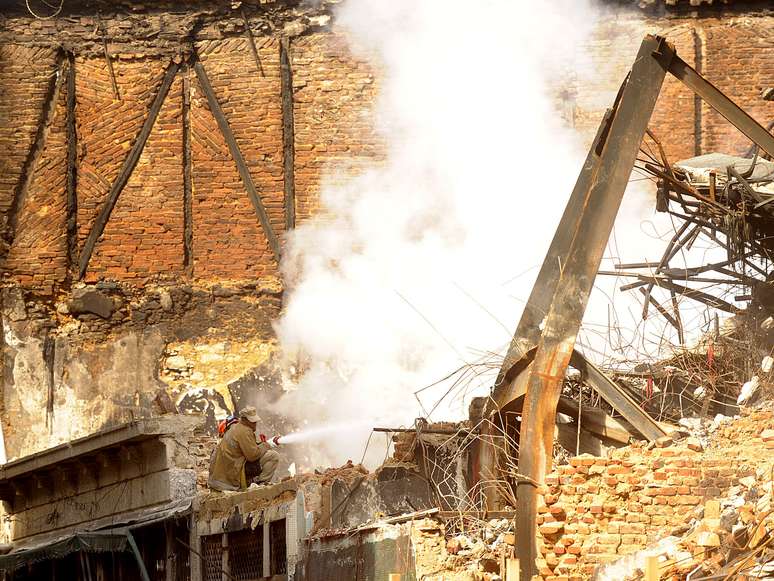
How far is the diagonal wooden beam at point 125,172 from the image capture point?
2325 centimetres

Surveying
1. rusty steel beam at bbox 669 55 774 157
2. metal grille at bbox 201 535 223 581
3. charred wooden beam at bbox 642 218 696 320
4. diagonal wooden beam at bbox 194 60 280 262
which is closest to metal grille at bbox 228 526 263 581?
metal grille at bbox 201 535 223 581

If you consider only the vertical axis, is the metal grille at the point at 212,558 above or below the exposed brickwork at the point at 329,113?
below

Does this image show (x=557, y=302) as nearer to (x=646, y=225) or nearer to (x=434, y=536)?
(x=434, y=536)

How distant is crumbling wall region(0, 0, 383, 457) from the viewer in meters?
22.9

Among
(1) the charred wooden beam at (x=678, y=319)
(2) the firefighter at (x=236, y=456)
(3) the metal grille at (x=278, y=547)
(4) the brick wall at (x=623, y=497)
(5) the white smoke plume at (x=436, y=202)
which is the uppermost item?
(5) the white smoke plume at (x=436, y=202)

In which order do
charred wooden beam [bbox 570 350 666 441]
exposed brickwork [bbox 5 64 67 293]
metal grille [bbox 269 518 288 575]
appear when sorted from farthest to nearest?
exposed brickwork [bbox 5 64 67 293] < metal grille [bbox 269 518 288 575] < charred wooden beam [bbox 570 350 666 441]

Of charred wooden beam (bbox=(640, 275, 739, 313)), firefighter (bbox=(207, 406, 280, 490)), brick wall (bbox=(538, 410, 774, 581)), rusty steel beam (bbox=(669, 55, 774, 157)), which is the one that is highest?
rusty steel beam (bbox=(669, 55, 774, 157))

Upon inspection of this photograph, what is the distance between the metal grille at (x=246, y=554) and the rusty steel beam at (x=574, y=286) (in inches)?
183

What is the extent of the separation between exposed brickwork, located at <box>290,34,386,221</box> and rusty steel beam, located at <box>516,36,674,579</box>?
10481mm

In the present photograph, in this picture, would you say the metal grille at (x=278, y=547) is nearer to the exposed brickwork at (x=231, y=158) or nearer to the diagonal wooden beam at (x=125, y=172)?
the exposed brickwork at (x=231, y=158)

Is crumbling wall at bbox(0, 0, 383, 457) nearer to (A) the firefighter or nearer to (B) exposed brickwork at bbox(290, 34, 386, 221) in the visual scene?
(B) exposed brickwork at bbox(290, 34, 386, 221)

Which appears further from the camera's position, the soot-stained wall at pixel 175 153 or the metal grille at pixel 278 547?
the soot-stained wall at pixel 175 153

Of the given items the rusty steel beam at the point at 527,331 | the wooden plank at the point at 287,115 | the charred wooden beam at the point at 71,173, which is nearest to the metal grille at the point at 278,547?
Answer: the rusty steel beam at the point at 527,331

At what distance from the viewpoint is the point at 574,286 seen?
12.5m
